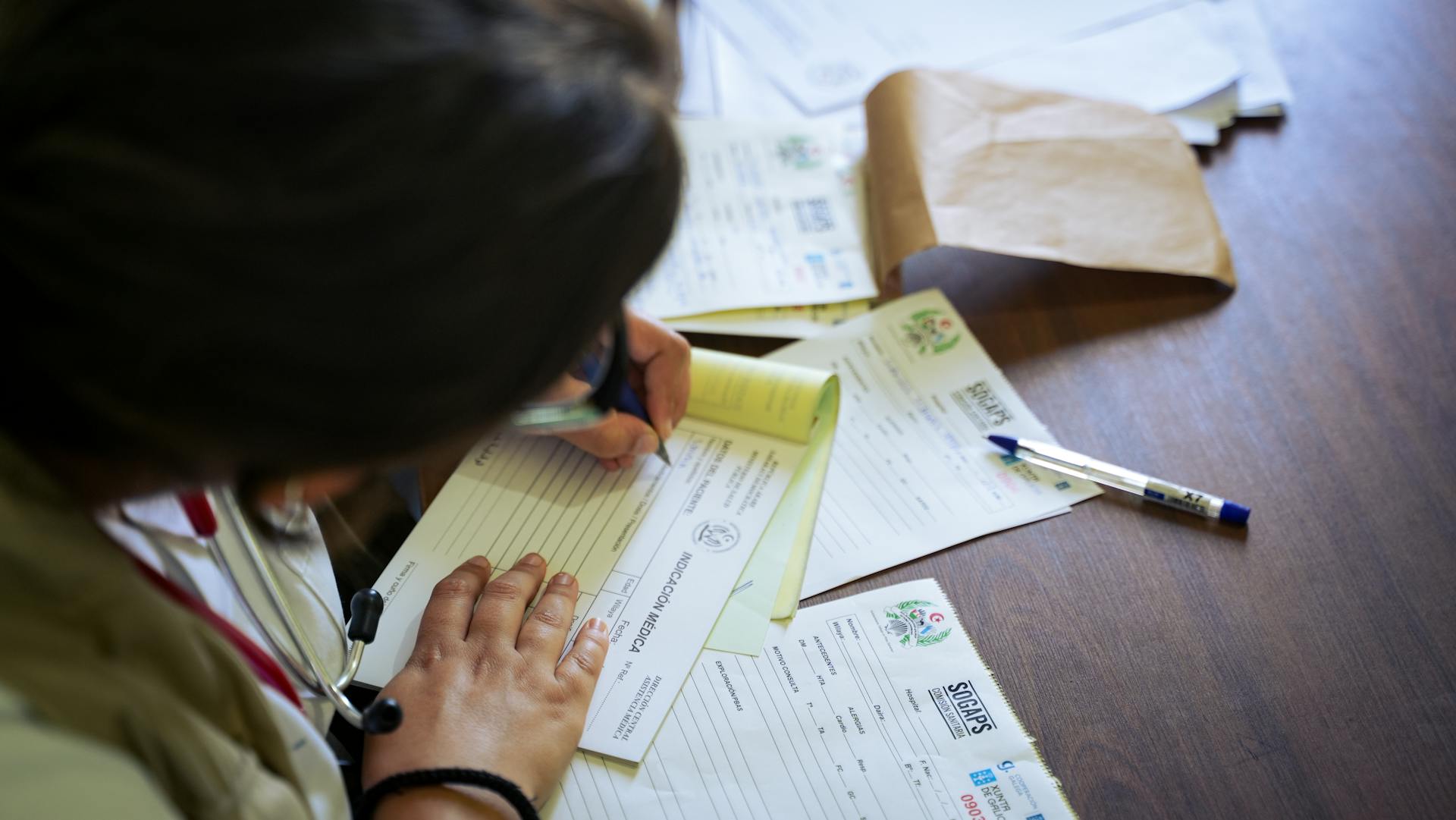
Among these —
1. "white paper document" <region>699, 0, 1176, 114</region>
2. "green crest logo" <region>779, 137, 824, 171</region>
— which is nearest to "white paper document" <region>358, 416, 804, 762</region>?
"green crest logo" <region>779, 137, 824, 171</region>

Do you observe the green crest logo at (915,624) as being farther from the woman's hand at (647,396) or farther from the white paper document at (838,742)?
the woman's hand at (647,396)

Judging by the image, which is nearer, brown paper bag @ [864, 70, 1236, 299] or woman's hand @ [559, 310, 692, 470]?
woman's hand @ [559, 310, 692, 470]

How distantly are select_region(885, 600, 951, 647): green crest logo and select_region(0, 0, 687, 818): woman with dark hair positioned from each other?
1.10 feet

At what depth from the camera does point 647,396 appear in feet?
2.56

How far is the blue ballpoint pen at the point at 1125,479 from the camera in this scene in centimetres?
74

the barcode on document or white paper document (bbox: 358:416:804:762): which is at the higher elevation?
the barcode on document

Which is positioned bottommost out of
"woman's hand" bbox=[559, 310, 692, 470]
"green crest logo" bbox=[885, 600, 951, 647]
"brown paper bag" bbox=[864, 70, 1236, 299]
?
"green crest logo" bbox=[885, 600, 951, 647]

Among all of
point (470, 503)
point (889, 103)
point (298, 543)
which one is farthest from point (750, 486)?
point (889, 103)

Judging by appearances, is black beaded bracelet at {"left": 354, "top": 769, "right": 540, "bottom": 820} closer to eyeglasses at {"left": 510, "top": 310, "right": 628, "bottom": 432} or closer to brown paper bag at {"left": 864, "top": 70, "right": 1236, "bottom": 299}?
eyeglasses at {"left": 510, "top": 310, "right": 628, "bottom": 432}

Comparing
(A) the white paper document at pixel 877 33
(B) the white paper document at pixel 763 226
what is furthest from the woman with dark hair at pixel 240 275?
(A) the white paper document at pixel 877 33

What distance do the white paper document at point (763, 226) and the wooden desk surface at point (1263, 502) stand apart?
0.19 feet

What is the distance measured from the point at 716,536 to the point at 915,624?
155mm

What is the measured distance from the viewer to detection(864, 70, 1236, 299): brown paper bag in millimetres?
885

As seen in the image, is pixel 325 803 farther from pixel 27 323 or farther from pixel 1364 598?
→ pixel 1364 598
